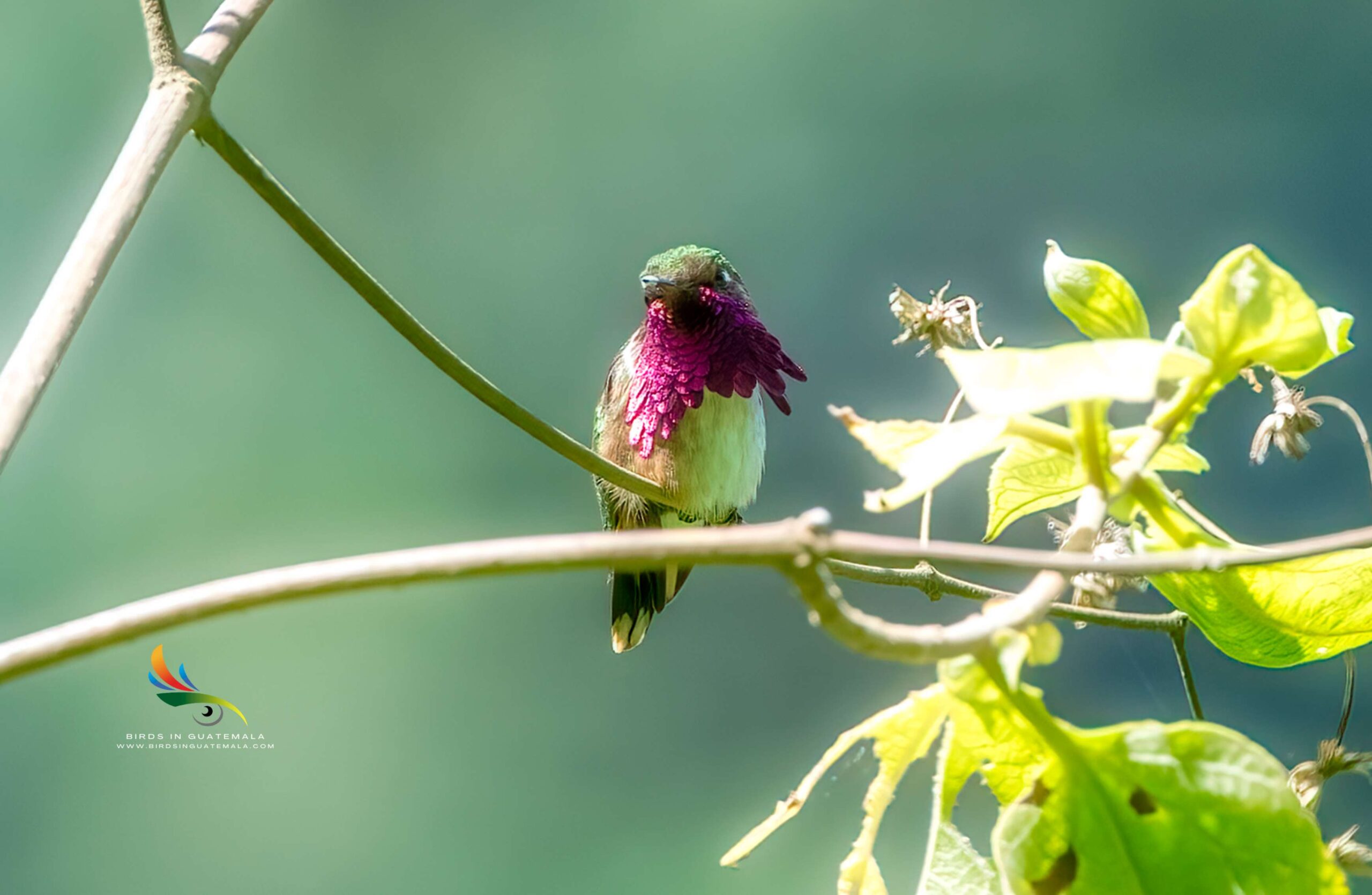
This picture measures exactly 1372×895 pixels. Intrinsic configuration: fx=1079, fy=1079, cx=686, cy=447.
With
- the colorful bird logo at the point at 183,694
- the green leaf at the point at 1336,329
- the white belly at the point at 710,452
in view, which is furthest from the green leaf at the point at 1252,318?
the colorful bird logo at the point at 183,694

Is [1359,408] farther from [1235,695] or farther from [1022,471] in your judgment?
[1022,471]

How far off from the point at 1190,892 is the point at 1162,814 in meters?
0.01

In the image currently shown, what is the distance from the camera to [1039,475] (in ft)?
0.72

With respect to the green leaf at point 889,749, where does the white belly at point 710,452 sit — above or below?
above

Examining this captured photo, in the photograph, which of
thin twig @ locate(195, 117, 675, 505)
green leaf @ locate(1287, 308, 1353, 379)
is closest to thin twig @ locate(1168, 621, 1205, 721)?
green leaf @ locate(1287, 308, 1353, 379)

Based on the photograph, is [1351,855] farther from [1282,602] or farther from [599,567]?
[599,567]

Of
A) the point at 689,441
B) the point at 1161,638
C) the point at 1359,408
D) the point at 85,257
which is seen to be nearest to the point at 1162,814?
the point at 85,257

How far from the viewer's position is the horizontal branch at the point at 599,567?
0.37 ft

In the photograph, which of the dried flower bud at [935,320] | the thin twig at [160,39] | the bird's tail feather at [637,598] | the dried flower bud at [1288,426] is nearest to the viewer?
the thin twig at [160,39]

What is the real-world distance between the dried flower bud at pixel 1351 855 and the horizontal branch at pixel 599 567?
7.4 inches

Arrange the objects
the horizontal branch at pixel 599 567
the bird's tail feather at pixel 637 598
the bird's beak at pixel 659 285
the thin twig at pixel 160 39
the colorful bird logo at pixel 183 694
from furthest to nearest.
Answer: the colorful bird logo at pixel 183 694 → the bird's tail feather at pixel 637 598 → the bird's beak at pixel 659 285 → the thin twig at pixel 160 39 → the horizontal branch at pixel 599 567

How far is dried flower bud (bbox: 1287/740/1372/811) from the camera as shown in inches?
11.1

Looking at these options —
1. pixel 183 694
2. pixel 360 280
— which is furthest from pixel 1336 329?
pixel 183 694

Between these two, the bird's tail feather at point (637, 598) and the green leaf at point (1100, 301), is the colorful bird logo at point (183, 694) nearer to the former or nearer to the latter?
the bird's tail feather at point (637, 598)
